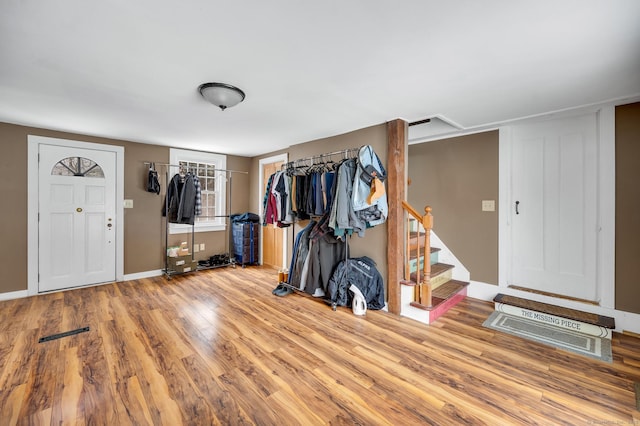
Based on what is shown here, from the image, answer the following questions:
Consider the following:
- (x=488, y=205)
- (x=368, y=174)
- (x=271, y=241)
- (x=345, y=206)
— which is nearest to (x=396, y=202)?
(x=368, y=174)

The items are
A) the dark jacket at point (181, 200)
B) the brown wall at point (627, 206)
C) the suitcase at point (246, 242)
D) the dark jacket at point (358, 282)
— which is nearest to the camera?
the brown wall at point (627, 206)

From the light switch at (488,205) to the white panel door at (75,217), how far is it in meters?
5.34

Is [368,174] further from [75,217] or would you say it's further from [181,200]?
[75,217]

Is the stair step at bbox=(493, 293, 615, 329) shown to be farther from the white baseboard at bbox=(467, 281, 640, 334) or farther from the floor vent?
the floor vent

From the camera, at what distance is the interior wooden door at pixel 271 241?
5049mm

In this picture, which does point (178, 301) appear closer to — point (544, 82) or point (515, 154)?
point (544, 82)

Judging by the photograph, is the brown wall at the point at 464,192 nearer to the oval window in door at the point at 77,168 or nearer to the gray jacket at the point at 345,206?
the gray jacket at the point at 345,206

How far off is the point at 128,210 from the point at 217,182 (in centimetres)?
155

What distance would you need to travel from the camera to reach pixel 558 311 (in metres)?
2.88

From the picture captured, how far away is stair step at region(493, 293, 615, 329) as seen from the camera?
2613 millimetres

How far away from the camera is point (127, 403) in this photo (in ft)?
5.57

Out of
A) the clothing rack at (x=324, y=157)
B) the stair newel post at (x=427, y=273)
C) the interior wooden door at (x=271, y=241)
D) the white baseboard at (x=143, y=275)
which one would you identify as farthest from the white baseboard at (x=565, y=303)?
the white baseboard at (x=143, y=275)

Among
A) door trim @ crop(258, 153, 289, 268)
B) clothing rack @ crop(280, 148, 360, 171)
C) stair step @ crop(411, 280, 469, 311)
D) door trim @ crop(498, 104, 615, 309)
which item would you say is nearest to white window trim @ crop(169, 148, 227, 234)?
→ door trim @ crop(258, 153, 289, 268)

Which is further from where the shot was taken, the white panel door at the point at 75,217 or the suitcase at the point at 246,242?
the suitcase at the point at 246,242
